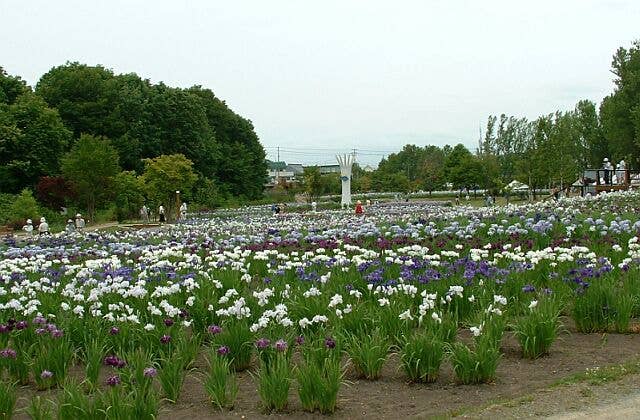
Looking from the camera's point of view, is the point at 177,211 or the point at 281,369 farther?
the point at 177,211

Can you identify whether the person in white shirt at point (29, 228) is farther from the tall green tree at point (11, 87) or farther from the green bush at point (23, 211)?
the tall green tree at point (11, 87)

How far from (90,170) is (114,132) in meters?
18.4

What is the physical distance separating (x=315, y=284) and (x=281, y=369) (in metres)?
2.93

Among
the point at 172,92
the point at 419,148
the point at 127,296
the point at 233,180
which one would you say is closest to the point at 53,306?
the point at 127,296

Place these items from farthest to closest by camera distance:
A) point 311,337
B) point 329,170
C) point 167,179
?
point 329,170
point 167,179
point 311,337

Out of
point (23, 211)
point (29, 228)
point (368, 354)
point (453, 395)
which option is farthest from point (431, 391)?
point (23, 211)

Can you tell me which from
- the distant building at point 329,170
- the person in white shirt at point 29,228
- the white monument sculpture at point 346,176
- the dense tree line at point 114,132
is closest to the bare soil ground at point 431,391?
the person in white shirt at point 29,228

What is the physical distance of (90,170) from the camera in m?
32.4

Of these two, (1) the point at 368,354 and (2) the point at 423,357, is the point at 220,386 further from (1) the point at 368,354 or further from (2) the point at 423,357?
(2) the point at 423,357

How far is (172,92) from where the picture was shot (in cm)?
5644

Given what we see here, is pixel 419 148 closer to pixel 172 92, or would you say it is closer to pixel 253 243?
pixel 172 92

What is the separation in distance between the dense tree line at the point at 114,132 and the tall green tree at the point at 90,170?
84mm

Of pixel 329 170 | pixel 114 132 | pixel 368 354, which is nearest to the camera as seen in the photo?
pixel 368 354

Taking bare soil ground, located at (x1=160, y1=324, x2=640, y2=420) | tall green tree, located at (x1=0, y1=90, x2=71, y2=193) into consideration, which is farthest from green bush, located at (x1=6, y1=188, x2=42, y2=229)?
bare soil ground, located at (x1=160, y1=324, x2=640, y2=420)
